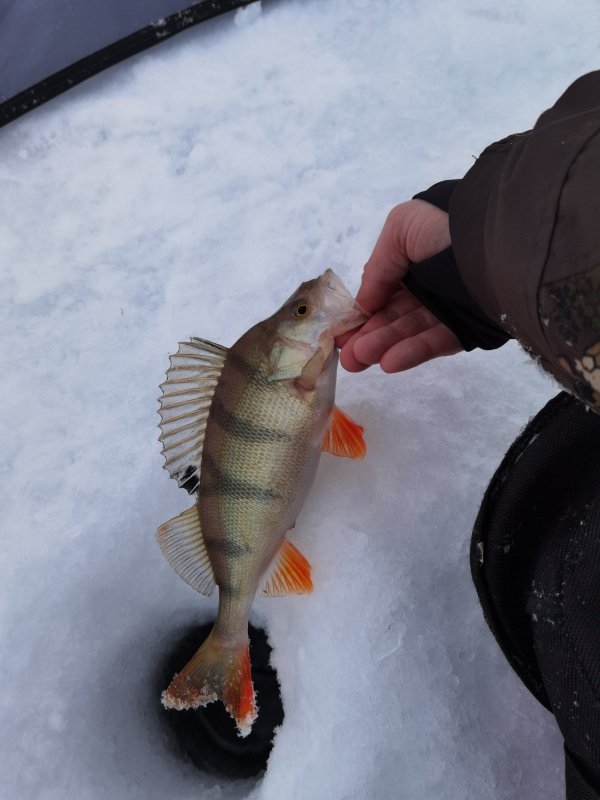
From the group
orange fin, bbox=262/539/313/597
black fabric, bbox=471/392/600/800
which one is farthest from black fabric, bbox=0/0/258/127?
black fabric, bbox=471/392/600/800

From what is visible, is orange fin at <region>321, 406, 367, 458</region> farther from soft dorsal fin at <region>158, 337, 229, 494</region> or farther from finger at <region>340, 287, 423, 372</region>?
soft dorsal fin at <region>158, 337, 229, 494</region>

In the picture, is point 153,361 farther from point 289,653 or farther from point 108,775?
point 108,775

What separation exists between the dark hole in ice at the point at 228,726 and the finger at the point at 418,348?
663 millimetres

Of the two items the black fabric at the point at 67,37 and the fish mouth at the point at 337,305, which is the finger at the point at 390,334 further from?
the black fabric at the point at 67,37

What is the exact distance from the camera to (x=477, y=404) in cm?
144

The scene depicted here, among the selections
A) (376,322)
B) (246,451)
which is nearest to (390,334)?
(376,322)

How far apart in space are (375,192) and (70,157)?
0.90 meters

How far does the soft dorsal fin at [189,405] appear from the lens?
122 cm

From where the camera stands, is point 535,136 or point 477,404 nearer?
point 535,136

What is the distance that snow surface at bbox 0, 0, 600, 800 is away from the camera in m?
1.24

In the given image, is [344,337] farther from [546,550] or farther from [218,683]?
[218,683]

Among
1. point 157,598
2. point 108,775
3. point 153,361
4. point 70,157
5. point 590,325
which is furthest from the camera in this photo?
point 70,157

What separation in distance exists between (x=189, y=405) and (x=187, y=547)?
0.27 metres

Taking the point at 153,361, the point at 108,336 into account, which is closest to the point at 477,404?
the point at 153,361
